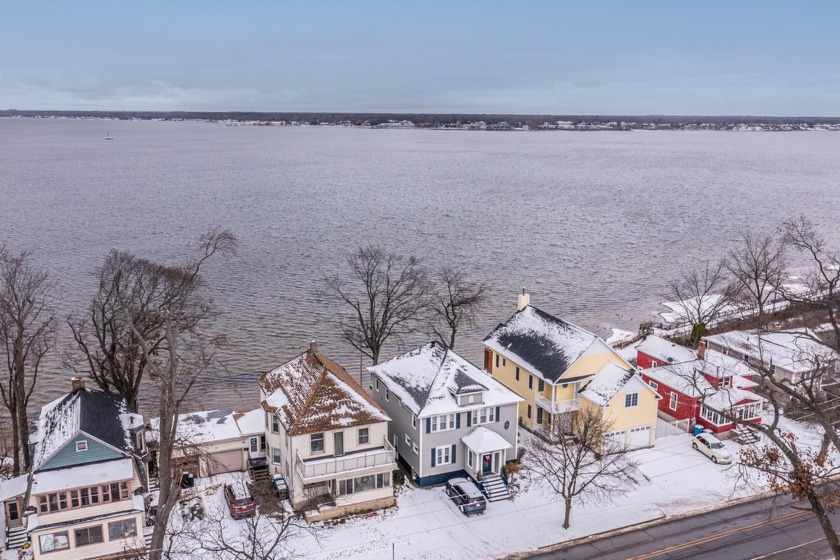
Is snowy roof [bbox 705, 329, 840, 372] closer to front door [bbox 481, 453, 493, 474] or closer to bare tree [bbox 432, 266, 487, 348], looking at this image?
bare tree [bbox 432, 266, 487, 348]

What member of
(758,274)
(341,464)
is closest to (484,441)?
(341,464)

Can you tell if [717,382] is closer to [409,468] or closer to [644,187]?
[409,468]

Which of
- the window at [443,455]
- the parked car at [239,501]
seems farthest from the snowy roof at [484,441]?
the parked car at [239,501]

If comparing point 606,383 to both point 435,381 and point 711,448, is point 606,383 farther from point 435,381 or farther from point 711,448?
point 435,381

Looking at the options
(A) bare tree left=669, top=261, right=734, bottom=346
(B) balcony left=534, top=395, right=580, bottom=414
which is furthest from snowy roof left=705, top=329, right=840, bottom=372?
(B) balcony left=534, top=395, right=580, bottom=414

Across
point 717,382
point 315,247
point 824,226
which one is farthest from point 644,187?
point 717,382

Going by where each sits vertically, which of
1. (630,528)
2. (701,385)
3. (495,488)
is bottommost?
(630,528)

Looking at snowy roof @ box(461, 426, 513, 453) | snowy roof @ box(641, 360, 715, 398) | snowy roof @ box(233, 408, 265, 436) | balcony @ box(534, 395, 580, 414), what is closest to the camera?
snowy roof @ box(461, 426, 513, 453)
